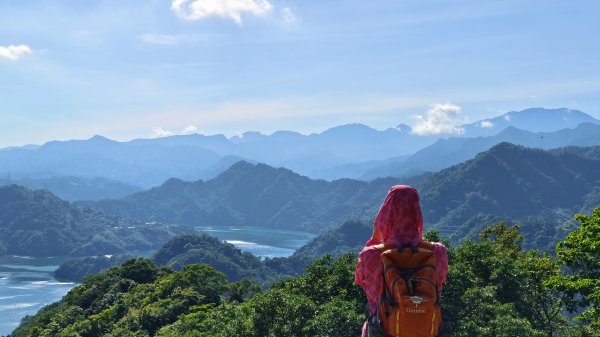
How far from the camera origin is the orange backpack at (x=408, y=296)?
5.20 meters

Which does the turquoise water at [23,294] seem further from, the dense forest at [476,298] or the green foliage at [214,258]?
the dense forest at [476,298]

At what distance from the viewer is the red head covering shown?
563 cm

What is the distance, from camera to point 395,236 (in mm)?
5656

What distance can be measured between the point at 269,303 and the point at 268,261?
549 ft

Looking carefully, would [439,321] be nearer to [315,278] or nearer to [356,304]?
[356,304]

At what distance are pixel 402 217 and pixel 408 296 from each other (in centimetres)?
88

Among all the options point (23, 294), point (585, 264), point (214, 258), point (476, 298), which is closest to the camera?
point (476, 298)

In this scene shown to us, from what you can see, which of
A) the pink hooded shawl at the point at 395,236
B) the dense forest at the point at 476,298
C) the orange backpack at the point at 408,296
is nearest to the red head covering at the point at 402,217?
the pink hooded shawl at the point at 395,236

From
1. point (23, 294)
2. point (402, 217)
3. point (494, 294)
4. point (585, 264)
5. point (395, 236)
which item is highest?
point (402, 217)

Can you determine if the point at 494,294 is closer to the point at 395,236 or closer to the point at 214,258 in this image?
the point at 395,236

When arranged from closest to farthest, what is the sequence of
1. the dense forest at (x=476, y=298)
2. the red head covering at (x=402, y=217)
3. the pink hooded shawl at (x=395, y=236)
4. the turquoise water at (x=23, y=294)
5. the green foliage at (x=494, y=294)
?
the pink hooded shawl at (x=395, y=236) → the red head covering at (x=402, y=217) → the green foliage at (x=494, y=294) → the dense forest at (x=476, y=298) → the turquoise water at (x=23, y=294)

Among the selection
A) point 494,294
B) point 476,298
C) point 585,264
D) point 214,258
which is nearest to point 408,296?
point 476,298

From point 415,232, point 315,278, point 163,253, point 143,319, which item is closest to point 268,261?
point 163,253

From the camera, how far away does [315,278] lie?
2506 centimetres
